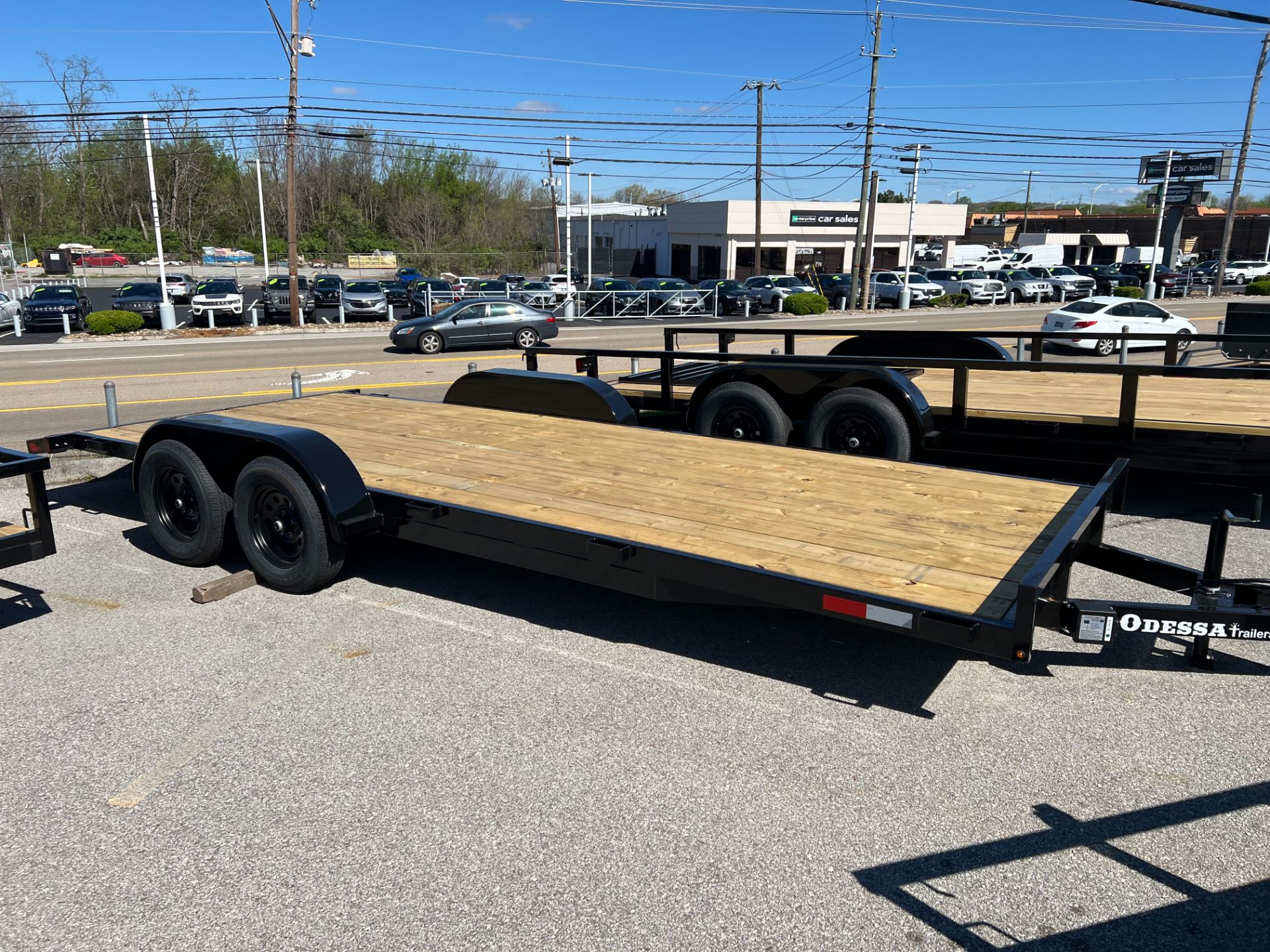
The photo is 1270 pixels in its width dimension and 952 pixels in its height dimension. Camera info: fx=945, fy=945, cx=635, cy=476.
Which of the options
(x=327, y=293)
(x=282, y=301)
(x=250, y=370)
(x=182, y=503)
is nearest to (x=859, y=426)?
(x=182, y=503)

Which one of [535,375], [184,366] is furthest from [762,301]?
[535,375]

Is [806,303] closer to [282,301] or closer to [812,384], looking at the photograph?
[282,301]

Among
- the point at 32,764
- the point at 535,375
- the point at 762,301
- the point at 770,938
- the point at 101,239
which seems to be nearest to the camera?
the point at 770,938

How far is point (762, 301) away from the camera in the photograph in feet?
138

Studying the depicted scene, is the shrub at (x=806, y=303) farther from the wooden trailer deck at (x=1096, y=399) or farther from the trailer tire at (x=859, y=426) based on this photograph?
the trailer tire at (x=859, y=426)

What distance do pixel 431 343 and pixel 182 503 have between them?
746 inches

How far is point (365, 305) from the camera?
35.9m

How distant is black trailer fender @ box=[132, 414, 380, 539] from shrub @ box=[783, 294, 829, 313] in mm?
36063

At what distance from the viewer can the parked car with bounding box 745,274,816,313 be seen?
4175 cm

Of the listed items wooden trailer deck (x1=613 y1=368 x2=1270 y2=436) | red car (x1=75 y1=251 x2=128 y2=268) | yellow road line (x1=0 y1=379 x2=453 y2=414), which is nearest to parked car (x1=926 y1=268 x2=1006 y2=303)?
yellow road line (x1=0 y1=379 x2=453 y2=414)

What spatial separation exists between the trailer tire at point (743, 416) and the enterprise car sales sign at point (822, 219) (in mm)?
64867

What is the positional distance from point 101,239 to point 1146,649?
341 ft

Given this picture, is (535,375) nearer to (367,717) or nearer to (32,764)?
(367,717)

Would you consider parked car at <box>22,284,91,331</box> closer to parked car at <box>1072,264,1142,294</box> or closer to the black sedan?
the black sedan
